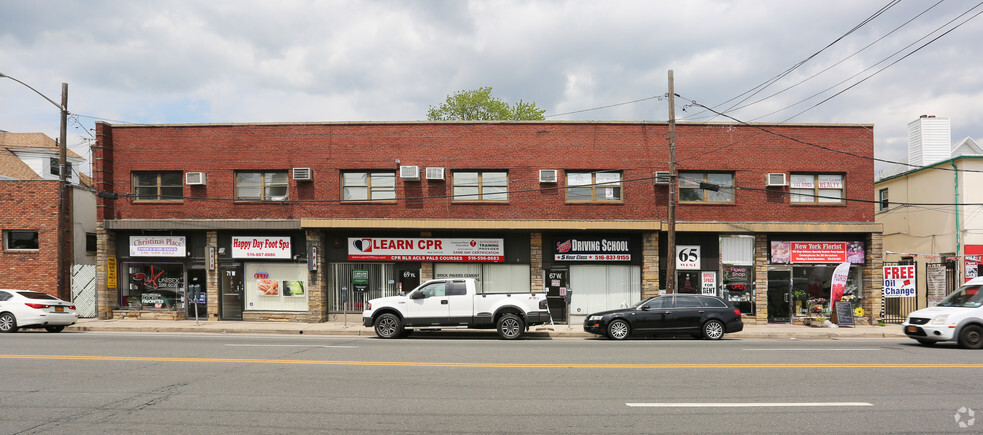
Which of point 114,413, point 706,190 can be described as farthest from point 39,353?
point 706,190

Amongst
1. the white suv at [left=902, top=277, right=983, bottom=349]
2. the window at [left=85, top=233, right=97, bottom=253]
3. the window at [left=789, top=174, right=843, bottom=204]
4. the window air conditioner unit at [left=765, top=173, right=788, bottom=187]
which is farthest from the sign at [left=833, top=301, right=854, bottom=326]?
the window at [left=85, top=233, right=97, bottom=253]

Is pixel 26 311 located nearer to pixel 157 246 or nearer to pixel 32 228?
pixel 157 246

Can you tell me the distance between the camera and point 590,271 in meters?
21.5

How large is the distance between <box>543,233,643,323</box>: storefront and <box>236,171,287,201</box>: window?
969 centimetres

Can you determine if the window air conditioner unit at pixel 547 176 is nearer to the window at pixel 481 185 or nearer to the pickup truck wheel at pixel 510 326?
the window at pixel 481 185

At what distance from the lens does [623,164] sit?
21.3m

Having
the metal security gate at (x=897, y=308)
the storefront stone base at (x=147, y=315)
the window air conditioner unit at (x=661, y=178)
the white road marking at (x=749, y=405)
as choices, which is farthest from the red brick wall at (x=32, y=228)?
the metal security gate at (x=897, y=308)

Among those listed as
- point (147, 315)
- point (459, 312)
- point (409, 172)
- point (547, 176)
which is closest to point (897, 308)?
point (547, 176)

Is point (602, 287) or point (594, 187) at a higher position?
point (594, 187)

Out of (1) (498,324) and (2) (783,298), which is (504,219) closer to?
(1) (498,324)

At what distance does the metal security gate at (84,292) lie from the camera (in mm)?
22125

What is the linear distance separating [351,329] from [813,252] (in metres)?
16.1

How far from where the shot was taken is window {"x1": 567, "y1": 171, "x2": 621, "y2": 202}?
21.4m

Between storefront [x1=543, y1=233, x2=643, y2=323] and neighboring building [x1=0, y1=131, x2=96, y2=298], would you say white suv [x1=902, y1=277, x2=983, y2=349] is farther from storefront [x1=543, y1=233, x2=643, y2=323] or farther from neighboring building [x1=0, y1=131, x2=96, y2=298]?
neighboring building [x1=0, y1=131, x2=96, y2=298]
